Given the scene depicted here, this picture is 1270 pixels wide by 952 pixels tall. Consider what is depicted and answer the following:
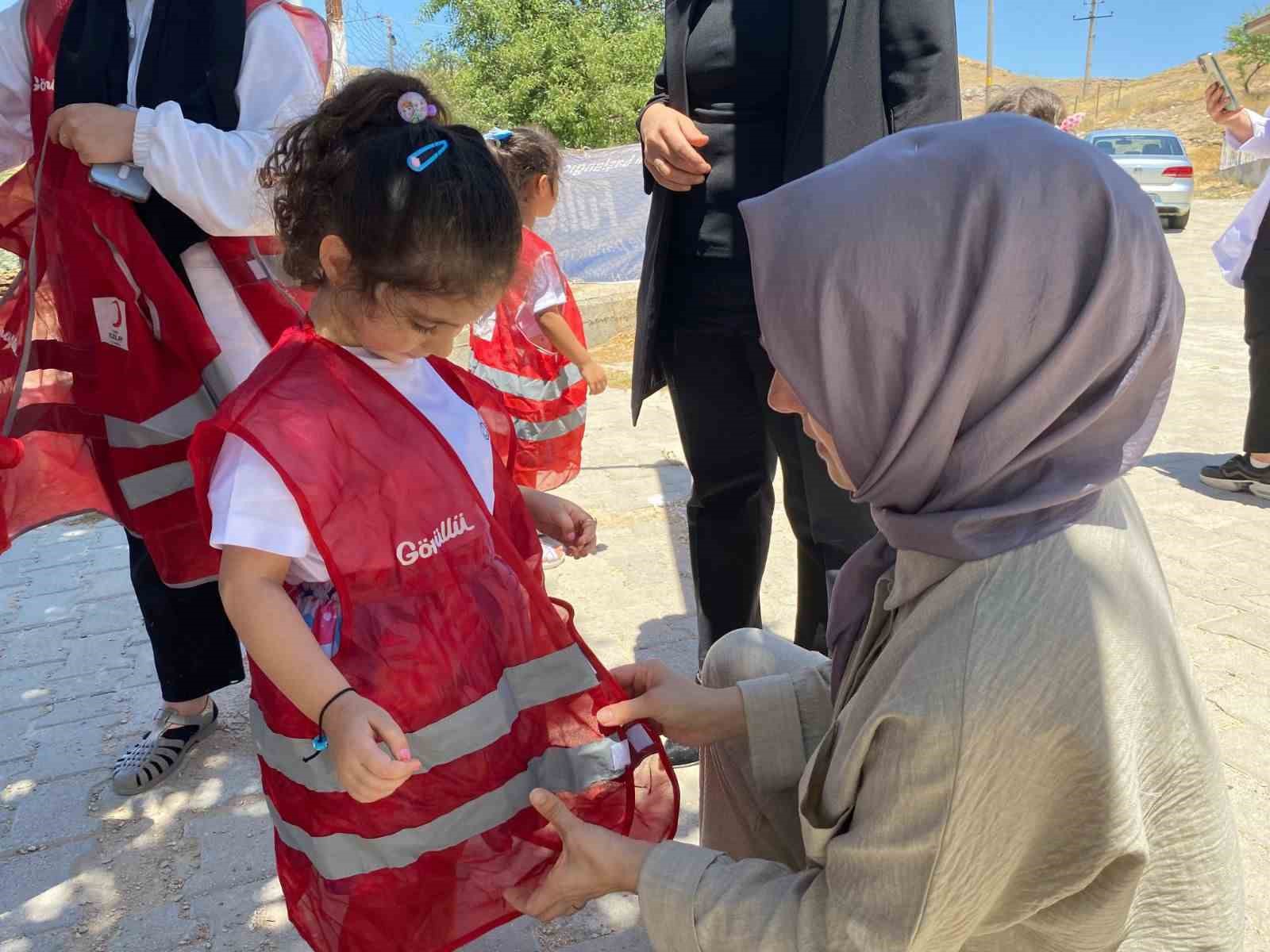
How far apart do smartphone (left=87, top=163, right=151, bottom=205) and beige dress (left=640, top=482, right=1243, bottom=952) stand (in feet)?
4.61

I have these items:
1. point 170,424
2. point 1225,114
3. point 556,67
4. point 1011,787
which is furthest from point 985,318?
point 556,67

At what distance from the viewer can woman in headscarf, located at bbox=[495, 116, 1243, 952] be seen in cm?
110

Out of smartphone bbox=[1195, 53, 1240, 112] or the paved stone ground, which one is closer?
the paved stone ground

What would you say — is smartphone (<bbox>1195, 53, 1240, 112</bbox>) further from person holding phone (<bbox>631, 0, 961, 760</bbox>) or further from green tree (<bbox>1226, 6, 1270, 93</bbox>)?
green tree (<bbox>1226, 6, 1270, 93</bbox>)

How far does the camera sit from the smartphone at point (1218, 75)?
4520 millimetres

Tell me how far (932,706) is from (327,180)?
112cm

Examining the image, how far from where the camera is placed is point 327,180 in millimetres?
1555

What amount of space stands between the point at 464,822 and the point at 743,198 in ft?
4.56

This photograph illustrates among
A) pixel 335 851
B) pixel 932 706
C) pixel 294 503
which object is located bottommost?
pixel 335 851

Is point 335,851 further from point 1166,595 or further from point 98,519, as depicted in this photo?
point 98,519

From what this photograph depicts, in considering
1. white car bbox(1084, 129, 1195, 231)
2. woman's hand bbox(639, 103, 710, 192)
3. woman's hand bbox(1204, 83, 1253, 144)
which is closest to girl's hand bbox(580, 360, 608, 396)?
woman's hand bbox(639, 103, 710, 192)

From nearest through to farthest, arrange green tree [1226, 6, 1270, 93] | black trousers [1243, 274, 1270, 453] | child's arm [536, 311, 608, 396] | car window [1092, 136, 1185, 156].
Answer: child's arm [536, 311, 608, 396] → black trousers [1243, 274, 1270, 453] → car window [1092, 136, 1185, 156] → green tree [1226, 6, 1270, 93]

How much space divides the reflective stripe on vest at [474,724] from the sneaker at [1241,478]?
3.80 meters

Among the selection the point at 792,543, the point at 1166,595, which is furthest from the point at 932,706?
the point at 792,543
